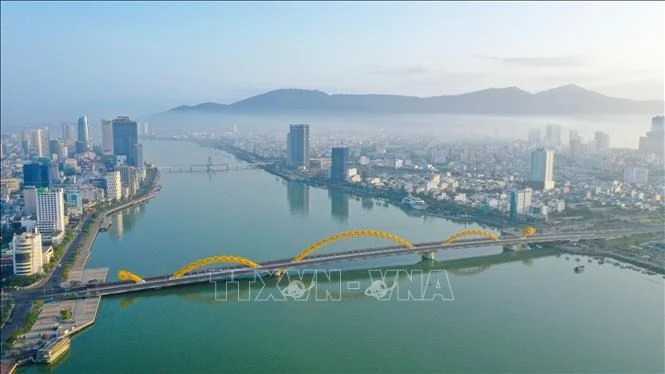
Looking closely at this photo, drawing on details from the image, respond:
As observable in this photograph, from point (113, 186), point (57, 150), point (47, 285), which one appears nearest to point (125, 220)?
point (113, 186)

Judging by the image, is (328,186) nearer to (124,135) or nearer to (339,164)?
(339,164)

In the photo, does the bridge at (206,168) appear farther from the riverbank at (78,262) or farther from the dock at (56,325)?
the dock at (56,325)

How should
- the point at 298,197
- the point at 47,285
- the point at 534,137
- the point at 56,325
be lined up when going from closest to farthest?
the point at 56,325 < the point at 47,285 < the point at 298,197 < the point at 534,137

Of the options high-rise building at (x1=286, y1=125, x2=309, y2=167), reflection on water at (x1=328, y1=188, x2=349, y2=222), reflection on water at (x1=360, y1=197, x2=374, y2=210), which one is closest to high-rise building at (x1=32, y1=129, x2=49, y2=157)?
high-rise building at (x1=286, y1=125, x2=309, y2=167)

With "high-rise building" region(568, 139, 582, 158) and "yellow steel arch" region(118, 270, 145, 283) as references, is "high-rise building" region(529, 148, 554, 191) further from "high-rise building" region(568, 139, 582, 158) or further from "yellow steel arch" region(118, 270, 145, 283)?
"yellow steel arch" region(118, 270, 145, 283)

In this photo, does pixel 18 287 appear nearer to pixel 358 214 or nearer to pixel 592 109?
pixel 358 214

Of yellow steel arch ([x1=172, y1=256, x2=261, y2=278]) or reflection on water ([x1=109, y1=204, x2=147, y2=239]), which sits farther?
reflection on water ([x1=109, y1=204, x2=147, y2=239])

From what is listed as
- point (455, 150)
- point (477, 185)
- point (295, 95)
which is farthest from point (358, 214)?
point (295, 95)
